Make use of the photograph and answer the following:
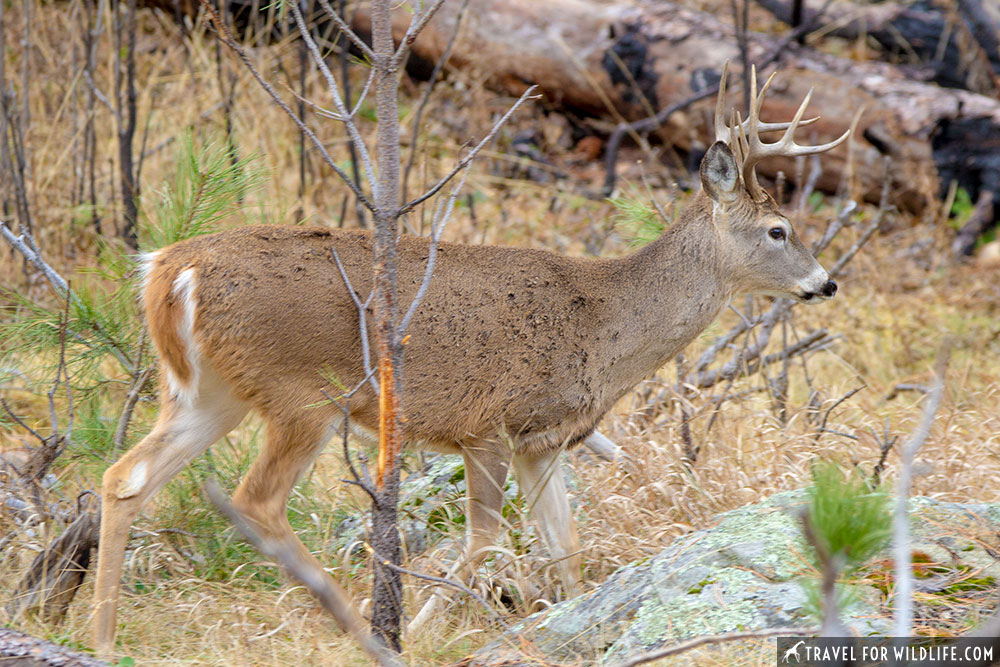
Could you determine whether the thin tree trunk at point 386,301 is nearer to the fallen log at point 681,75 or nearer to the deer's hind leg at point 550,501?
the deer's hind leg at point 550,501

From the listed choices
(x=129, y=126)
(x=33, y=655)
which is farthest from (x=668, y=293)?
(x=129, y=126)

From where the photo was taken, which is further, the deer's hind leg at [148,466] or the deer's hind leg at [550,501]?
the deer's hind leg at [550,501]

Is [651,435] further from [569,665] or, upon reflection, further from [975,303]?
[975,303]

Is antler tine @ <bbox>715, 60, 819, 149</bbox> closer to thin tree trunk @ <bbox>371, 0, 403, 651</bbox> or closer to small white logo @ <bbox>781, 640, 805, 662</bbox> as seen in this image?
thin tree trunk @ <bbox>371, 0, 403, 651</bbox>

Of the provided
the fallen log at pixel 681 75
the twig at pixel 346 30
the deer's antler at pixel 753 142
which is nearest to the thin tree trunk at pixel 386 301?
the twig at pixel 346 30

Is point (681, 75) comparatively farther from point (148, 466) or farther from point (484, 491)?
point (148, 466)

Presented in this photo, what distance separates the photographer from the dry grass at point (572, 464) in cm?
382

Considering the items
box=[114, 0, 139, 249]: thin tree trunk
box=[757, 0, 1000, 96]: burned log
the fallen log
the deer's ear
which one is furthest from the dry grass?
box=[757, 0, 1000, 96]: burned log

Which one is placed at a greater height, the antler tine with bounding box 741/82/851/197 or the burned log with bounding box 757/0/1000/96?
the burned log with bounding box 757/0/1000/96

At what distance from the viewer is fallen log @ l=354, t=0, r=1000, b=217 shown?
8.92m

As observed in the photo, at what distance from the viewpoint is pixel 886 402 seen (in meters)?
6.30

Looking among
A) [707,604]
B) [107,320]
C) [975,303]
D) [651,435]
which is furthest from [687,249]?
[975,303]

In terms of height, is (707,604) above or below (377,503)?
below

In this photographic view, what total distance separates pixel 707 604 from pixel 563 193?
618 centimetres
